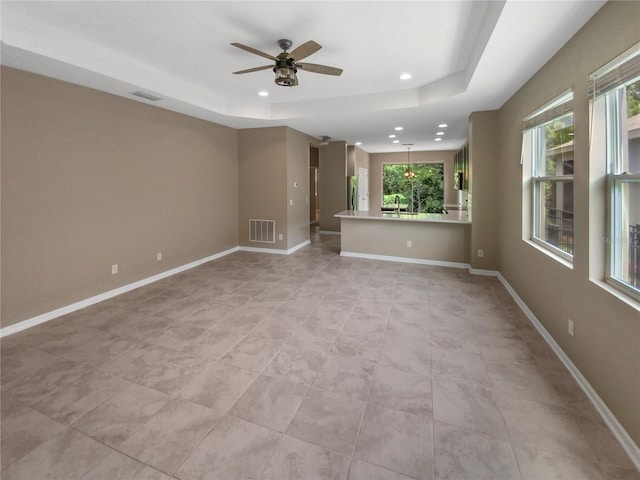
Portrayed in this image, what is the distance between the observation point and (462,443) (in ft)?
5.42

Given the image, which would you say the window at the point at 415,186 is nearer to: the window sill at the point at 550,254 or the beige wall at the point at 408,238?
the beige wall at the point at 408,238

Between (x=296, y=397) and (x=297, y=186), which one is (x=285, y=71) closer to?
(x=296, y=397)

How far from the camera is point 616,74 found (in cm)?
178

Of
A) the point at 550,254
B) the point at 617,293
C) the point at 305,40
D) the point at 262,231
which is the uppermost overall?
the point at 305,40

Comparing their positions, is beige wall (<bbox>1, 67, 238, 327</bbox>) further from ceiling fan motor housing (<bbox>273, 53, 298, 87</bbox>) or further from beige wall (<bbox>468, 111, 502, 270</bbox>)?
beige wall (<bbox>468, 111, 502, 270</bbox>)

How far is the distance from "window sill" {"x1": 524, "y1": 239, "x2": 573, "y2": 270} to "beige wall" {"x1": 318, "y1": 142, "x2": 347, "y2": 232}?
5599mm

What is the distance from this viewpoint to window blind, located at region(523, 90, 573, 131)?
246cm

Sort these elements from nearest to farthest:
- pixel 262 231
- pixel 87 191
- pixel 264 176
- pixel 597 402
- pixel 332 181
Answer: pixel 597 402
pixel 87 191
pixel 264 176
pixel 262 231
pixel 332 181

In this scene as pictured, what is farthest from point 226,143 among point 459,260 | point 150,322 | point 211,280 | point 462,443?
point 462,443

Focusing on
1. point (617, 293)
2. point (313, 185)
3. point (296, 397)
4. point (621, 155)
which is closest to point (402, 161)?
point (313, 185)

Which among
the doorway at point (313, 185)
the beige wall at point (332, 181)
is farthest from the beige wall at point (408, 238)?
the doorway at point (313, 185)

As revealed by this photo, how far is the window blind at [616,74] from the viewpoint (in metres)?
1.65

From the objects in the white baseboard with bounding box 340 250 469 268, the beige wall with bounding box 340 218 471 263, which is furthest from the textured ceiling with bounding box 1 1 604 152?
the white baseboard with bounding box 340 250 469 268

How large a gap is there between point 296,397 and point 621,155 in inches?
103
